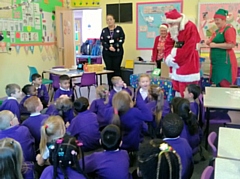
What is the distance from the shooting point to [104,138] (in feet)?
6.00

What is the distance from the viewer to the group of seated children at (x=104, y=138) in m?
1.45

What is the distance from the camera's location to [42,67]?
21.9 ft

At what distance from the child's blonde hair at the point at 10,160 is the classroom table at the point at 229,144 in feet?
3.73

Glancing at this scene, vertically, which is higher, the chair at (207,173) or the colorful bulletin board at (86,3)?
the colorful bulletin board at (86,3)

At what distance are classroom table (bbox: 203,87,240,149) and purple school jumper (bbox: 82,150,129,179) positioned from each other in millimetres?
1101

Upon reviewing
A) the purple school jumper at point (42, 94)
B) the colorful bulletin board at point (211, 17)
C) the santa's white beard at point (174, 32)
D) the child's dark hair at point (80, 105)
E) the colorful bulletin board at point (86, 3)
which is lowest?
the purple school jumper at point (42, 94)

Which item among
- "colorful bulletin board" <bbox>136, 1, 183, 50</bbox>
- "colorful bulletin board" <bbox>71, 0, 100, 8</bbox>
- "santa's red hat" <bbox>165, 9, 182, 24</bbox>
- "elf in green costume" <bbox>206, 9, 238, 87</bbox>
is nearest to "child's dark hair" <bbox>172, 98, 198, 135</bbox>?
"santa's red hat" <bbox>165, 9, 182, 24</bbox>

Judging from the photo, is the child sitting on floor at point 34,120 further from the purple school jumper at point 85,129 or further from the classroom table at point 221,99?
the classroom table at point 221,99

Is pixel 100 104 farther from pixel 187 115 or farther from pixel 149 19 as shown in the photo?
pixel 149 19

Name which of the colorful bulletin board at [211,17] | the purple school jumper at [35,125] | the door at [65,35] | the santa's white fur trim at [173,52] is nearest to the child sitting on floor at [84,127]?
the purple school jumper at [35,125]

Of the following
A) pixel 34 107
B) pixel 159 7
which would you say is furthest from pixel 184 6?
pixel 34 107

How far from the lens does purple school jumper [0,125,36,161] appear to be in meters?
2.14

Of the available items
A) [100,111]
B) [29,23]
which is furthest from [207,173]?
[29,23]

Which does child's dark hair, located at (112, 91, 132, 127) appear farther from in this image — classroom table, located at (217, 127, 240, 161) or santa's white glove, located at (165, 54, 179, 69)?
santa's white glove, located at (165, 54, 179, 69)
